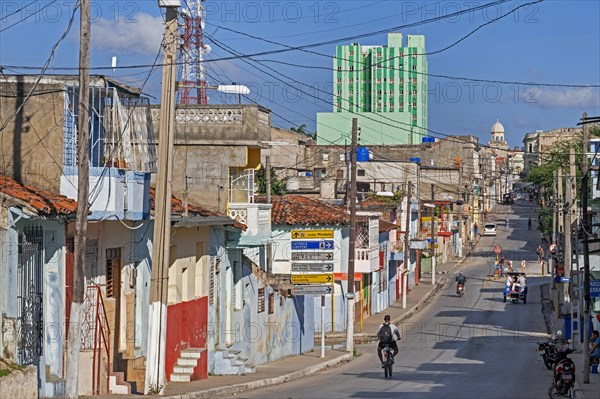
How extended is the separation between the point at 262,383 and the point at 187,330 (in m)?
2.20

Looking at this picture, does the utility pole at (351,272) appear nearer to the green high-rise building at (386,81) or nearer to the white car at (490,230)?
the white car at (490,230)

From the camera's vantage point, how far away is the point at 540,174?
110 meters

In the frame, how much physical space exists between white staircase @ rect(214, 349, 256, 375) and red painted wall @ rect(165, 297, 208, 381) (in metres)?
0.54

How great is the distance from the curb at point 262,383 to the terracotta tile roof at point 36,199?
13.7 ft

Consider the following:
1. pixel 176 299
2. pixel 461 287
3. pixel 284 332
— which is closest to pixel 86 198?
pixel 176 299

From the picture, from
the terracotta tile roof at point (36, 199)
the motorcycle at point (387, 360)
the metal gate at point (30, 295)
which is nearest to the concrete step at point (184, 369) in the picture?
the motorcycle at point (387, 360)

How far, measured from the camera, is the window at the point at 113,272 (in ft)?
76.5

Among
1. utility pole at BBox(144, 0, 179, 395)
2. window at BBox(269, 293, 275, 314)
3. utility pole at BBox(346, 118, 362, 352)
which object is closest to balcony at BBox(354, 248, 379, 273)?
utility pole at BBox(346, 118, 362, 352)

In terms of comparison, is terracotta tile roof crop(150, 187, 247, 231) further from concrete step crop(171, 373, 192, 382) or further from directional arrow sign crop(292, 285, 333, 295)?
directional arrow sign crop(292, 285, 333, 295)

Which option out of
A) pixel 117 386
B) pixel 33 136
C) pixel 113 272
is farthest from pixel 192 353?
pixel 33 136

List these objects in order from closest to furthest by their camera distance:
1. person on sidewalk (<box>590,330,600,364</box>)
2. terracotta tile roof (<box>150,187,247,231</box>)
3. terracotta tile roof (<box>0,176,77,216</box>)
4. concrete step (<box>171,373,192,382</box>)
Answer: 1. terracotta tile roof (<box>0,176,77,216</box>)
2. concrete step (<box>171,373,192,382</box>)
3. terracotta tile roof (<box>150,187,247,231</box>)
4. person on sidewalk (<box>590,330,600,364</box>)

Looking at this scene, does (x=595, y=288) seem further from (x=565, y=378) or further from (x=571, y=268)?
(x=571, y=268)

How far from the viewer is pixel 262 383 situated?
28203 mm

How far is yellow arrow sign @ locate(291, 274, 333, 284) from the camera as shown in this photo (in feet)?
119
